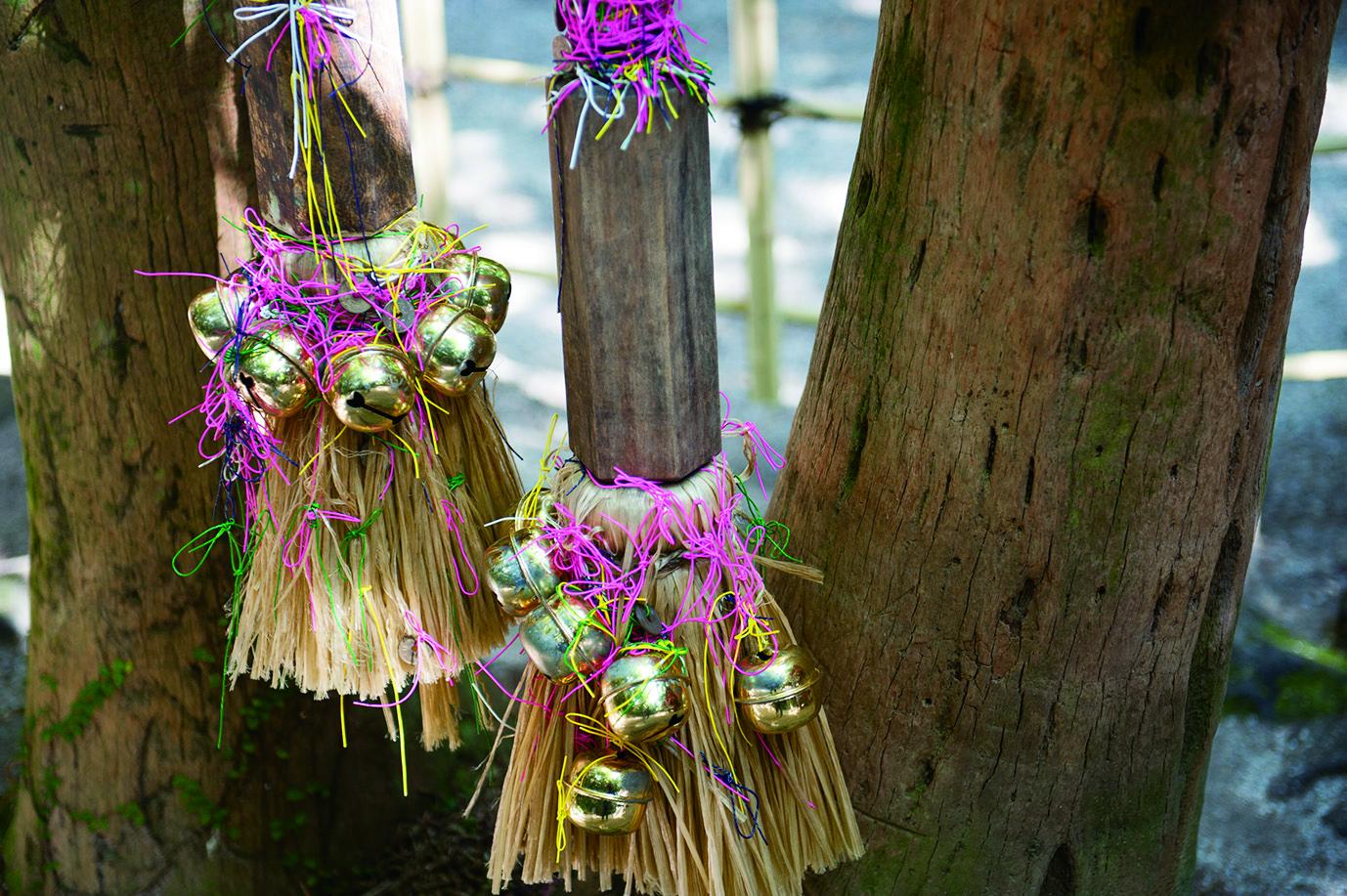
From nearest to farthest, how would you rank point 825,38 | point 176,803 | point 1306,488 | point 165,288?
point 165,288, point 176,803, point 1306,488, point 825,38

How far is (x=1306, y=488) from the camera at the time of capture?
2936 mm

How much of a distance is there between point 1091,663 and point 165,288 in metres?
1.18

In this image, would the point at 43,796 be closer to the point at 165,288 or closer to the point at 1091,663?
the point at 165,288

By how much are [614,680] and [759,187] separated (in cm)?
222

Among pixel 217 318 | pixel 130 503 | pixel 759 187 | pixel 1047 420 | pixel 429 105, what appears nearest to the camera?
pixel 1047 420

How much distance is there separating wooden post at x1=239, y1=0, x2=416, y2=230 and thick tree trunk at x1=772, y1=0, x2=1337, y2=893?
469mm

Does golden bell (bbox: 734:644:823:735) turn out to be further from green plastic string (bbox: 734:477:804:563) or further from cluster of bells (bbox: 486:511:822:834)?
green plastic string (bbox: 734:477:804:563)

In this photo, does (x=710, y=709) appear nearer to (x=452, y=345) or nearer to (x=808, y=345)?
(x=452, y=345)

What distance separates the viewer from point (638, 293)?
1.08 m

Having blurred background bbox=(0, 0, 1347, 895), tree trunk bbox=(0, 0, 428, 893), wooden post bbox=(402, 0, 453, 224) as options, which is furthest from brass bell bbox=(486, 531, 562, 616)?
wooden post bbox=(402, 0, 453, 224)

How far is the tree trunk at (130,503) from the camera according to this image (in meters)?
1.46

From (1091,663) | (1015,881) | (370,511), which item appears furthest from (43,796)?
(1091,663)

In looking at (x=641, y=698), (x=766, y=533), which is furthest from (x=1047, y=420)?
(x=641, y=698)

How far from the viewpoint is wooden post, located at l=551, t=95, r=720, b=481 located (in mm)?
1047
